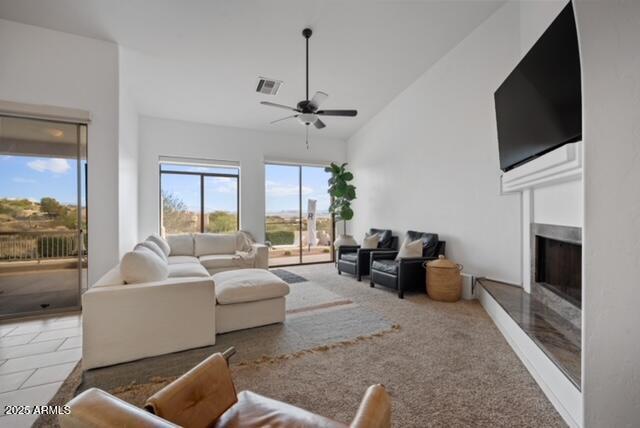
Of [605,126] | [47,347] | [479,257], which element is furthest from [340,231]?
[605,126]

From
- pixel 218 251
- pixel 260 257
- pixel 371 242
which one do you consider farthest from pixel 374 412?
pixel 218 251

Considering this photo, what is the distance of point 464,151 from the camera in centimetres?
378

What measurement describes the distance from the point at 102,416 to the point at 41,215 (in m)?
4.02

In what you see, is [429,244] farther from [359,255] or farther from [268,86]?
[268,86]

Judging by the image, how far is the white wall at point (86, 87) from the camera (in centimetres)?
301

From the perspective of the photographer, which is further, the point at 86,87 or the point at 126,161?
the point at 126,161

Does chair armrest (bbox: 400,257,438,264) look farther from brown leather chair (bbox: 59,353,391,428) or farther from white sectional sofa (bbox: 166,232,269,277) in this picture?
brown leather chair (bbox: 59,353,391,428)

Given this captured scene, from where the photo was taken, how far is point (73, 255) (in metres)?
3.44

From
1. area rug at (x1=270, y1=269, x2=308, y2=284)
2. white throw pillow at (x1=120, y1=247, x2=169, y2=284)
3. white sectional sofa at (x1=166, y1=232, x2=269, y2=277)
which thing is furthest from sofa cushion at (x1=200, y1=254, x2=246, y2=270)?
white throw pillow at (x1=120, y1=247, x2=169, y2=284)

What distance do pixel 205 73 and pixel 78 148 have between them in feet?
6.40

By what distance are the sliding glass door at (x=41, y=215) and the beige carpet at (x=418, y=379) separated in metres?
2.07

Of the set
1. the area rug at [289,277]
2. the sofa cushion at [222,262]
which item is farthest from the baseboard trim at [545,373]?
the sofa cushion at [222,262]

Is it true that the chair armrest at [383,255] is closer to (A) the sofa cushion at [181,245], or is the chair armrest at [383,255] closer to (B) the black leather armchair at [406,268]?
(B) the black leather armchair at [406,268]

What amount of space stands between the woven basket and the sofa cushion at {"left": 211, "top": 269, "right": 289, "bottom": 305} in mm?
2033
